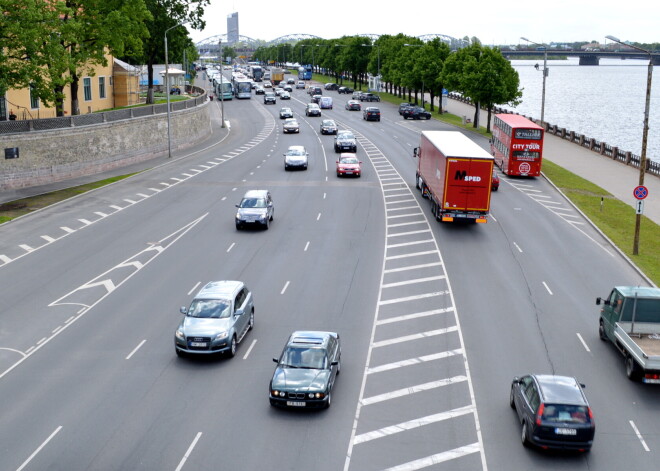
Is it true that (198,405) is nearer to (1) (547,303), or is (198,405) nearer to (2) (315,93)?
(1) (547,303)

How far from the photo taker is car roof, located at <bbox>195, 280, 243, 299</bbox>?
24108 millimetres

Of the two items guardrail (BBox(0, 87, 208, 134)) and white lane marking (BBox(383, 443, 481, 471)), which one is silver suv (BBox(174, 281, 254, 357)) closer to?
white lane marking (BBox(383, 443, 481, 471))

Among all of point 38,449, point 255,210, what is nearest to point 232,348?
A: point 38,449

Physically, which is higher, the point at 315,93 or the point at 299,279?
the point at 315,93

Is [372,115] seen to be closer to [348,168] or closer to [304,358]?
[348,168]

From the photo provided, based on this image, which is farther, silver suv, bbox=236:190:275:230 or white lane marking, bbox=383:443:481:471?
silver suv, bbox=236:190:275:230

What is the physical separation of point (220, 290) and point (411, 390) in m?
7.61

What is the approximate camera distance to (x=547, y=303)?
28312 millimetres

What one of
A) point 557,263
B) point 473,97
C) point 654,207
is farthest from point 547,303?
point 473,97

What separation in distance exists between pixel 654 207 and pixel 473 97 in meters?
42.8

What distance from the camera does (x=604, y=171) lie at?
2381 inches

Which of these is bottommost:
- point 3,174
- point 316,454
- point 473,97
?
point 316,454

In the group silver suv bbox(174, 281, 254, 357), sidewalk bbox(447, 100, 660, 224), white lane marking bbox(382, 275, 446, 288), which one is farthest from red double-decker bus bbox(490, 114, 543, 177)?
silver suv bbox(174, 281, 254, 357)

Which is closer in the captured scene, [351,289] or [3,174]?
[351,289]
